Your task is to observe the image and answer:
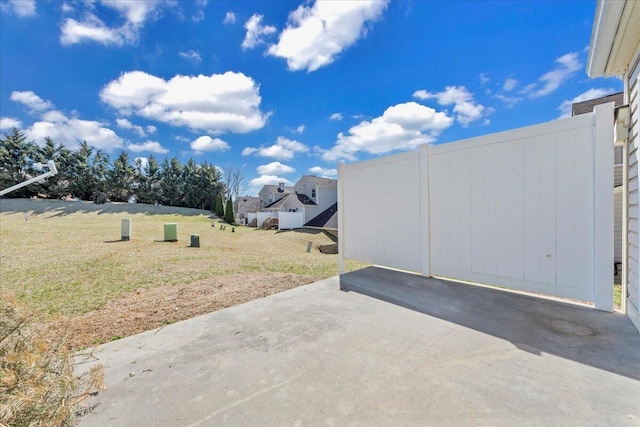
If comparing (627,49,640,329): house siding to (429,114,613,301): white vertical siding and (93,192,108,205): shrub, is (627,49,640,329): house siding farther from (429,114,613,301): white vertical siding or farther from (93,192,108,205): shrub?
(93,192,108,205): shrub

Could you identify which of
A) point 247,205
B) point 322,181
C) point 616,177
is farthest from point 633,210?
point 247,205

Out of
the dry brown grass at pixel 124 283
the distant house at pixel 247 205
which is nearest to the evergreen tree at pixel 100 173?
the distant house at pixel 247 205

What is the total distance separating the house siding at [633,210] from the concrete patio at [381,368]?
27 centimetres

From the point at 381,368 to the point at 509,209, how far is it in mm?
3126

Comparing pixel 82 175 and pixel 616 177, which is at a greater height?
pixel 82 175

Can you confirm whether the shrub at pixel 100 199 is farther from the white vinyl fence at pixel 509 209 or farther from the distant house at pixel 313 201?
the white vinyl fence at pixel 509 209

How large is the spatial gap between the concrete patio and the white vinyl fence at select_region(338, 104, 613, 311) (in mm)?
551

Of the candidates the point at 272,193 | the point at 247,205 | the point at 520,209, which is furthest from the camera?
the point at 247,205

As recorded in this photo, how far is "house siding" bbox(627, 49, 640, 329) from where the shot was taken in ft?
8.77

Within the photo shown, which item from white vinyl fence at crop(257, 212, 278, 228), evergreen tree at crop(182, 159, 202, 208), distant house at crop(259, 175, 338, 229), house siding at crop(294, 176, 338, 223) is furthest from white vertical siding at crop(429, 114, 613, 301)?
evergreen tree at crop(182, 159, 202, 208)

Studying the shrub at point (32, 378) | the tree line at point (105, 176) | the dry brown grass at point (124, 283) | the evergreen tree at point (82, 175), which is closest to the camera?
the shrub at point (32, 378)

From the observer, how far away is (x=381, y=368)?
2119 millimetres

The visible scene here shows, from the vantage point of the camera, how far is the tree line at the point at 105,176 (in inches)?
1222

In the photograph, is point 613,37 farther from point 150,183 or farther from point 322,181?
point 150,183
